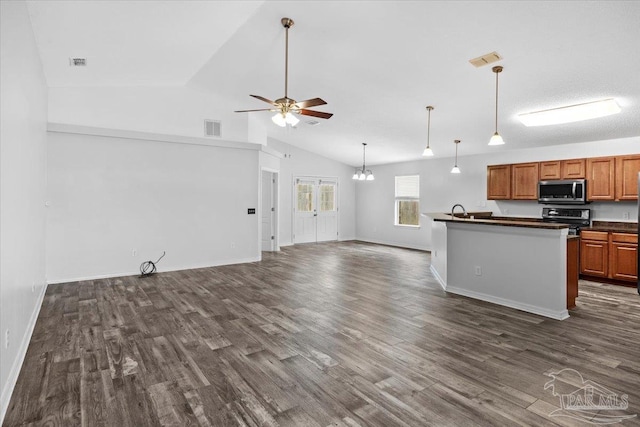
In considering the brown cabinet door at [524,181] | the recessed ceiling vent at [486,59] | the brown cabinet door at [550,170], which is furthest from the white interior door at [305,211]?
the recessed ceiling vent at [486,59]

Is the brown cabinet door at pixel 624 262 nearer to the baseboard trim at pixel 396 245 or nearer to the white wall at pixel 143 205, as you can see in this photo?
the baseboard trim at pixel 396 245

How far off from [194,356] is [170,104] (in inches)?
198

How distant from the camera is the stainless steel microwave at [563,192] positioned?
5854mm

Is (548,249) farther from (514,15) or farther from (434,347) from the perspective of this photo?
(514,15)

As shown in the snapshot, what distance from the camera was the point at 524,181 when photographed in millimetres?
6723

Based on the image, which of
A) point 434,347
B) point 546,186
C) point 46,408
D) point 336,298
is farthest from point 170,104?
point 546,186

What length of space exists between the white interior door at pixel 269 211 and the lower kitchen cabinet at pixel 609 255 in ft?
21.4

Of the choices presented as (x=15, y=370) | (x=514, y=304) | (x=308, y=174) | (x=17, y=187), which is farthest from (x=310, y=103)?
(x=308, y=174)

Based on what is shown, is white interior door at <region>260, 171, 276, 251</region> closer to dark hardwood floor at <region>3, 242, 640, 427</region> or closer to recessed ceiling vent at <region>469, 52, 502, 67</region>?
dark hardwood floor at <region>3, 242, 640, 427</region>

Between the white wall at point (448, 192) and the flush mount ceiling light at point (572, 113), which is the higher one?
the flush mount ceiling light at point (572, 113)

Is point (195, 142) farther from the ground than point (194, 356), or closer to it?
farther from the ground

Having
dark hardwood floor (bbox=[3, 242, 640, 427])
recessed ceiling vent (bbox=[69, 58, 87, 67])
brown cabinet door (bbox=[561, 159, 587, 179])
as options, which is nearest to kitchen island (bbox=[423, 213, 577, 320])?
dark hardwood floor (bbox=[3, 242, 640, 427])

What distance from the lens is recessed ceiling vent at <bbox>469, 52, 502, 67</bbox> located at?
3.77m

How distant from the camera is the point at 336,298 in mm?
4668
